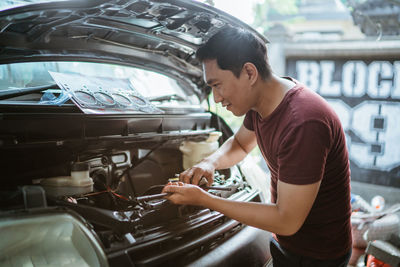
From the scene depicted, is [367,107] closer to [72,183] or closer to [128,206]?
[128,206]

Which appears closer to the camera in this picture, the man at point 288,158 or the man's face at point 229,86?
the man at point 288,158

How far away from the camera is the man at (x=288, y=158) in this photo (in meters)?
1.11

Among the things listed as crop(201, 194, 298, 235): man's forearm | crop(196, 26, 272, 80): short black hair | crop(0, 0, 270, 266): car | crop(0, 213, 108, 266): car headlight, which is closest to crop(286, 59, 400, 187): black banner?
crop(0, 0, 270, 266): car

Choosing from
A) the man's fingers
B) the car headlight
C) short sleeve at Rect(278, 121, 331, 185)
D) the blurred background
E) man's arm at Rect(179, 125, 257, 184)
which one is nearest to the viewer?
the car headlight

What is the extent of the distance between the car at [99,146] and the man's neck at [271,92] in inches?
16.5

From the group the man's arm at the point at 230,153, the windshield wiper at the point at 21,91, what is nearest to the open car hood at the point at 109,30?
the windshield wiper at the point at 21,91

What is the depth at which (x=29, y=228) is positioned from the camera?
39.0 inches

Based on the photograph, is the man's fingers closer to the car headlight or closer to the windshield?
the car headlight

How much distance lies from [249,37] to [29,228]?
1.19 m

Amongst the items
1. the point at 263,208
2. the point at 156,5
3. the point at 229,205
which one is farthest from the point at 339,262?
the point at 156,5

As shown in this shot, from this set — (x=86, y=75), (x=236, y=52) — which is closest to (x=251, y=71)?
(x=236, y=52)

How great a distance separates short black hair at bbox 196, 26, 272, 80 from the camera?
4.22ft

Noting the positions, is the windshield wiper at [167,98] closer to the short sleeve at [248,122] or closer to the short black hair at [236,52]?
the short sleeve at [248,122]

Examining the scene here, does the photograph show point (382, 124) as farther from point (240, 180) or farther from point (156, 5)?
point (156, 5)
